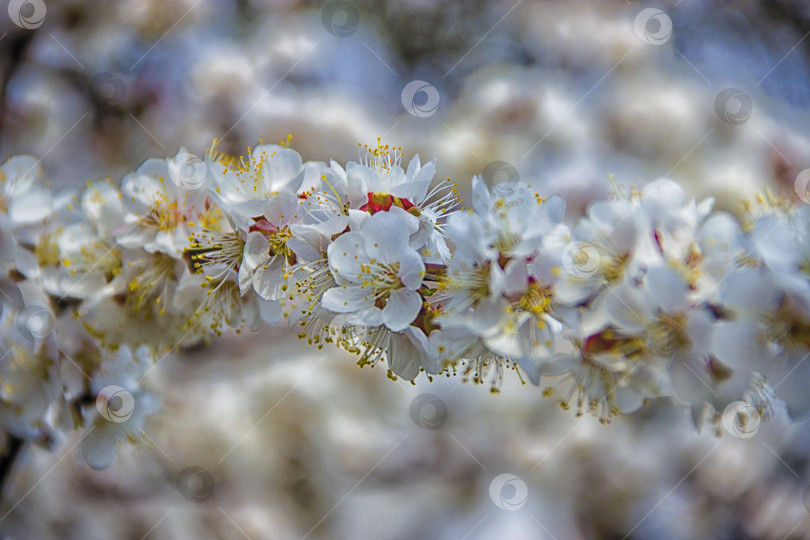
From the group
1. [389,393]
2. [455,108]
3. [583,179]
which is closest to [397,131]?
[455,108]

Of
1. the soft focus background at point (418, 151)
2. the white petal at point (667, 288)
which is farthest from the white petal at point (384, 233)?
the soft focus background at point (418, 151)

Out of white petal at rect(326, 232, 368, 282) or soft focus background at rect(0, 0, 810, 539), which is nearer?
white petal at rect(326, 232, 368, 282)

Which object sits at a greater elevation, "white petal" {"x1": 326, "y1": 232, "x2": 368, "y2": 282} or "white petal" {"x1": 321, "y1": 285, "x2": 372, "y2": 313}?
"white petal" {"x1": 326, "y1": 232, "x2": 368, "y2": 282}

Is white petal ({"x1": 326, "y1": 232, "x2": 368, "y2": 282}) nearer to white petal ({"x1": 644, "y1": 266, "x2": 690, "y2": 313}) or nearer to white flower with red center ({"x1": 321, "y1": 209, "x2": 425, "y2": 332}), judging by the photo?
white flower with red center ({"x1": 321, "y1": 209, "x2": 425, "y2": 332})

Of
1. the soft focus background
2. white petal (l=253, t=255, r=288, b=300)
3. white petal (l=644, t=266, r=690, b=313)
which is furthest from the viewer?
the soft focus background

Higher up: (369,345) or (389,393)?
(369,345)

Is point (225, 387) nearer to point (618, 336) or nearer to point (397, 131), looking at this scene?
point (397, 131)

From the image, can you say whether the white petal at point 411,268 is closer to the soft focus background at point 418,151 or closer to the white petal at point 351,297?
the white petal at point 351,297

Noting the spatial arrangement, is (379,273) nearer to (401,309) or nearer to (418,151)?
(401,309)

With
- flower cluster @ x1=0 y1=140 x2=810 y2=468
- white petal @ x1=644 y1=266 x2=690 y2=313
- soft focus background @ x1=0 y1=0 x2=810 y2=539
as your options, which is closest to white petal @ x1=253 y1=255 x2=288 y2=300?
flower cluster @ x1=0 y1=140 x2=810 y2=468
